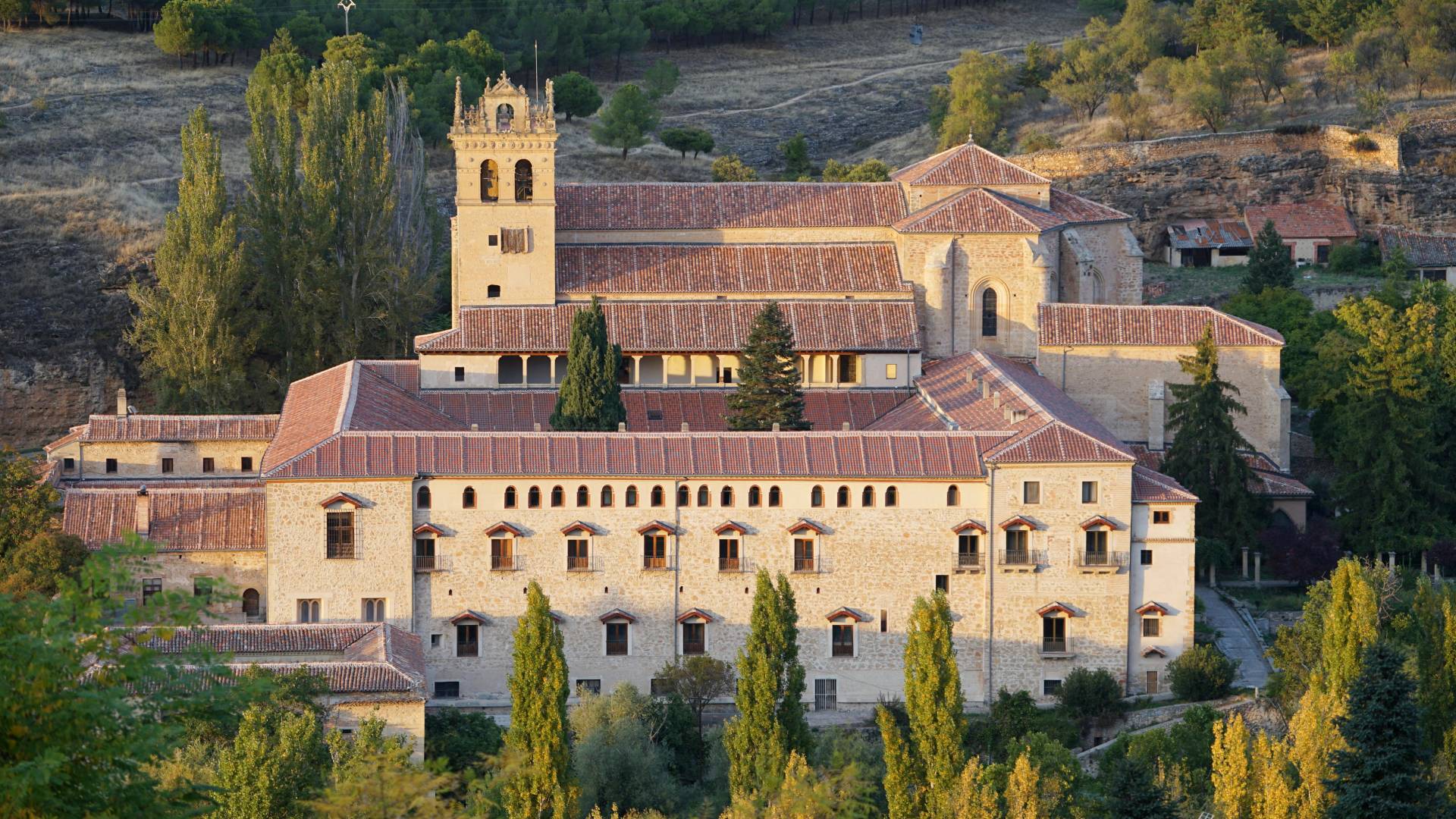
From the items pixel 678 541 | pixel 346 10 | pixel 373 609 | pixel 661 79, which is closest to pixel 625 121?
pixel 661 79

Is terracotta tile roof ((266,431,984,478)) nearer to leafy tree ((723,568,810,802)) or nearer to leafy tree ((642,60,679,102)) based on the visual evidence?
leafy tree ((723,568,810,802))

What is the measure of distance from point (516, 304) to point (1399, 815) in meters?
30.8

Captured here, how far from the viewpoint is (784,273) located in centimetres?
6681

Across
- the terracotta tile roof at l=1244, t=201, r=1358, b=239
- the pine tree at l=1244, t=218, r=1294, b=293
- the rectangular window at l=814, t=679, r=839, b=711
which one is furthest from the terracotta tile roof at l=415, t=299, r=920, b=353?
the terracotta tile roof at l=1244, t=201, r=1358, b=239

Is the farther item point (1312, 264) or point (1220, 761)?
point (1312, 264)

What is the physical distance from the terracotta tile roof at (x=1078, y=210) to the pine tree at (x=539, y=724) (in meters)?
28.2

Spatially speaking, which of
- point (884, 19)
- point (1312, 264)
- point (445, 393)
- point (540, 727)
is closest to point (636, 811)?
point (540, 727)

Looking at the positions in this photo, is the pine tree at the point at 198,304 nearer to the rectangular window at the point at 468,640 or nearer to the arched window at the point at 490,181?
the arched window at the point at 490,181

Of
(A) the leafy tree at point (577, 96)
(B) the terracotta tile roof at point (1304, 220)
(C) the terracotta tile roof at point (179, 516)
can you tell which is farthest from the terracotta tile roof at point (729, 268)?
(A) the leafy tree at point (577, 96)

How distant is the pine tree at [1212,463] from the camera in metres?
62.2

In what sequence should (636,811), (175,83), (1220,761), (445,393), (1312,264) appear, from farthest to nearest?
1. (175,83)
2. (1312,264)
3. (445,393)
4. (636,811)
5. (1220,761)

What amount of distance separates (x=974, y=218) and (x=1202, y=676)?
1751cm

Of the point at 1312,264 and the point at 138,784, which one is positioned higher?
the point at 1312,264

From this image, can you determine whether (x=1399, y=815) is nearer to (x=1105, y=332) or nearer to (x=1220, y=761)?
(x=1220, y=761)
